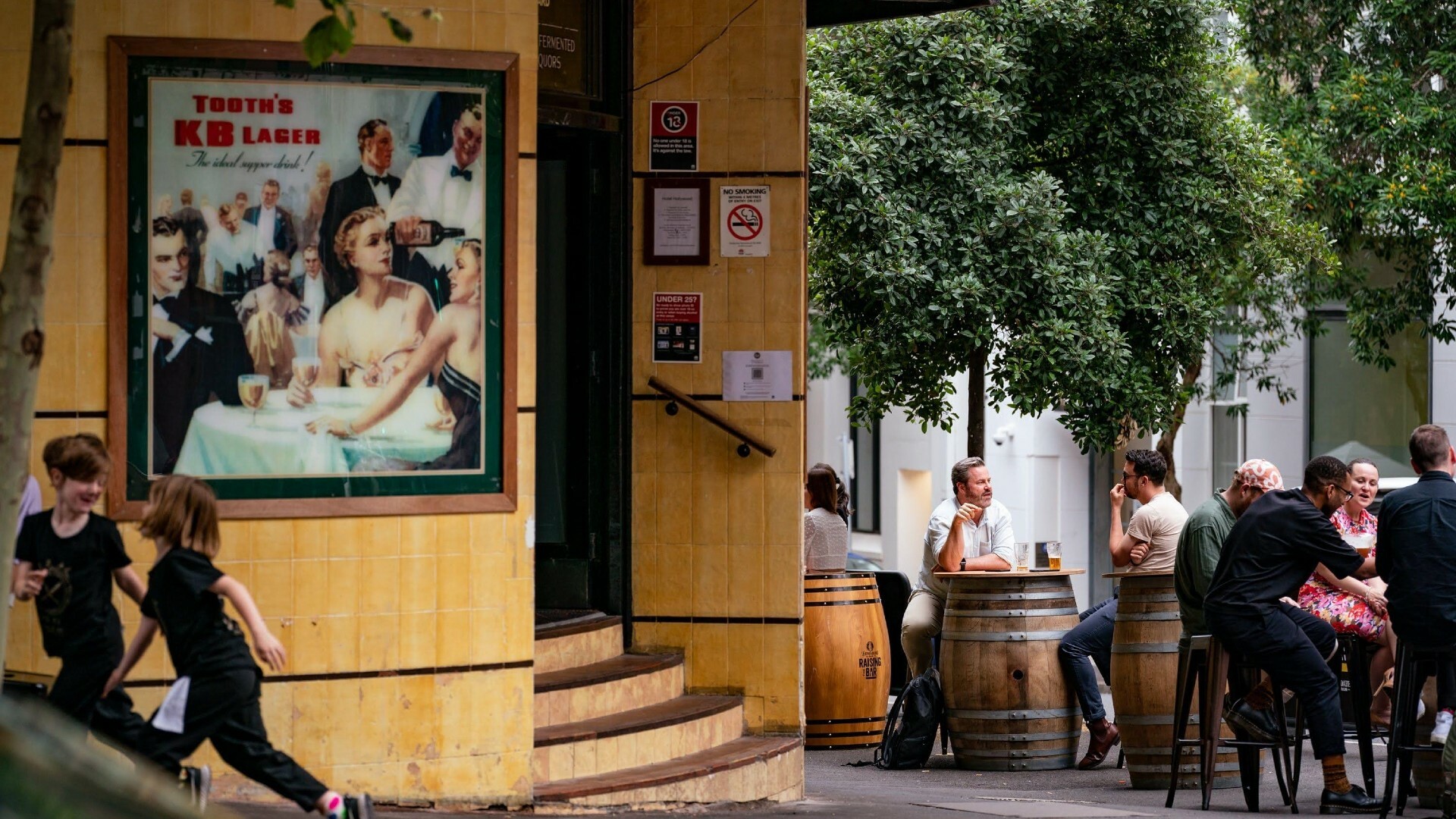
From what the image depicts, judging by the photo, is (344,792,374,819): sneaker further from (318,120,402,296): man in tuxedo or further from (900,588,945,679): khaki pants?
(900,588,945,679): khaki pants

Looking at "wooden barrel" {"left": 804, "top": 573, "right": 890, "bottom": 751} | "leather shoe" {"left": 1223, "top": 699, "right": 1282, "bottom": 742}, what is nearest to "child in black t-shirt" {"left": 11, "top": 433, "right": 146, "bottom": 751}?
"leather shoe" {"left": 1223, "top": 699, "right": 1282, "bottom": 742}

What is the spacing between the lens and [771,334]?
9.33 meters

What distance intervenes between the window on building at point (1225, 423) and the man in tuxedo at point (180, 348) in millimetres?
18517

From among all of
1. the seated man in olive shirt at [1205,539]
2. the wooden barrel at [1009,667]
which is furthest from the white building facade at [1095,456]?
the seated man in olive shirt at [1205,539]

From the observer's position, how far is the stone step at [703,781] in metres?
7.80

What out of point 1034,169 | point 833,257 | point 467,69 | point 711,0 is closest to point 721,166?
point 711,0

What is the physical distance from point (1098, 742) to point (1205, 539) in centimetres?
197

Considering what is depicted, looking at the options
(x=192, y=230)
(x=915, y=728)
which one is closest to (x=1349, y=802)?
(x=915, y=728)

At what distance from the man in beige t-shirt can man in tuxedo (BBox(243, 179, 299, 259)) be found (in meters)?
5.37

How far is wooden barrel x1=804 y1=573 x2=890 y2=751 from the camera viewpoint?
1173cm

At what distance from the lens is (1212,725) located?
29.9ft

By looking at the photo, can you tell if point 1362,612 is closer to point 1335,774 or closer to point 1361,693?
point 1361,693

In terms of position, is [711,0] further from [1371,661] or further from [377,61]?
[1371,661]

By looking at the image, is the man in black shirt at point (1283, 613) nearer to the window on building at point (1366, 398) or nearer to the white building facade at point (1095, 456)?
the white building facade at point (1095, 456)
